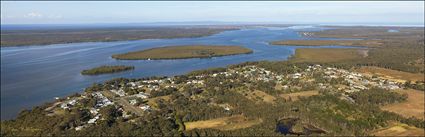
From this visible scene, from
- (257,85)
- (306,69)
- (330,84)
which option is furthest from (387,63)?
(257,85)

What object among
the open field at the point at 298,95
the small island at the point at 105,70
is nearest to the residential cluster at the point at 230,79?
the open field at the point at 298,95

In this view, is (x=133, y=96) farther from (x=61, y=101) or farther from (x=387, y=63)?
(x=387, y=63)

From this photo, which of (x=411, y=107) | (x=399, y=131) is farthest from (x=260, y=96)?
(x=399, y=131)

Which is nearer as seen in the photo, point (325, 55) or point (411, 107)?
point (411, 107)

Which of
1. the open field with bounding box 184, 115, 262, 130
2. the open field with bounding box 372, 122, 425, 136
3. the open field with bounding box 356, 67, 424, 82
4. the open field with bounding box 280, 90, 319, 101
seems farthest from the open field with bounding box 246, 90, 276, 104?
the open field with bounding box 356, 67, 424, 82

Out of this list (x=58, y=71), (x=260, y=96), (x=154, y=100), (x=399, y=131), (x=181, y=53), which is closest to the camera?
(x=399, y=131)

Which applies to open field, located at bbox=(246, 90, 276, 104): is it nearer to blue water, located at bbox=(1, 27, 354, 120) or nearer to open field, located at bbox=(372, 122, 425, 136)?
open field, located at bbox=(372, 122, 425, 136)

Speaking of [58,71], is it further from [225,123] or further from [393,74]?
[393,74]
